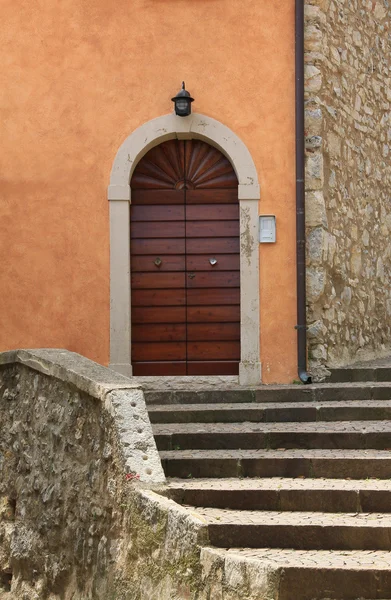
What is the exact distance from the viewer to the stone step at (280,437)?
285 inches

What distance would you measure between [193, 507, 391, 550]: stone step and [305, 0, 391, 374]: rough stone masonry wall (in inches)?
151

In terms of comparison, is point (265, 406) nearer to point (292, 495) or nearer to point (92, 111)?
point (292, 495)

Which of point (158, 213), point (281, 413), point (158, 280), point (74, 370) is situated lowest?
point (281, 413)

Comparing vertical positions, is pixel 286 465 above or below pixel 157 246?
below

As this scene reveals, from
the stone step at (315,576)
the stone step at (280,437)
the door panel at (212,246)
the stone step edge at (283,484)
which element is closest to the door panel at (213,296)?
the door panel at (212,246)

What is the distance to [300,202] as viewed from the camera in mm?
9648

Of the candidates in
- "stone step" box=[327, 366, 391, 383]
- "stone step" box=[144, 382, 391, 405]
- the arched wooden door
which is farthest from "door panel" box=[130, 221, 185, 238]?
"stone step" box=[327, 366, 391, 383]

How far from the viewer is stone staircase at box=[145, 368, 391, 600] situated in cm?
525

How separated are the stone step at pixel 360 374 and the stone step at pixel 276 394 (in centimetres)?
40

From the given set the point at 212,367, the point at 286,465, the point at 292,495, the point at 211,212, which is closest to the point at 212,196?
the point at 211,212

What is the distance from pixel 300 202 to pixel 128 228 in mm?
1727

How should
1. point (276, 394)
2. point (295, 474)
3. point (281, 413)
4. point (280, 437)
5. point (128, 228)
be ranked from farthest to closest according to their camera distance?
point (128, 228) < point (276, 394) < point (281, 413) < point (280, 437) < point (295, 474)

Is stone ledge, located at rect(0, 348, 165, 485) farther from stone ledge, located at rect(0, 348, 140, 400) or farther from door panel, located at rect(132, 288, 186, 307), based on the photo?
door panel, located at rect(132, 288, 186, 307)

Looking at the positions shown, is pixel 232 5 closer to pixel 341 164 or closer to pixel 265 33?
pixel 265 33
